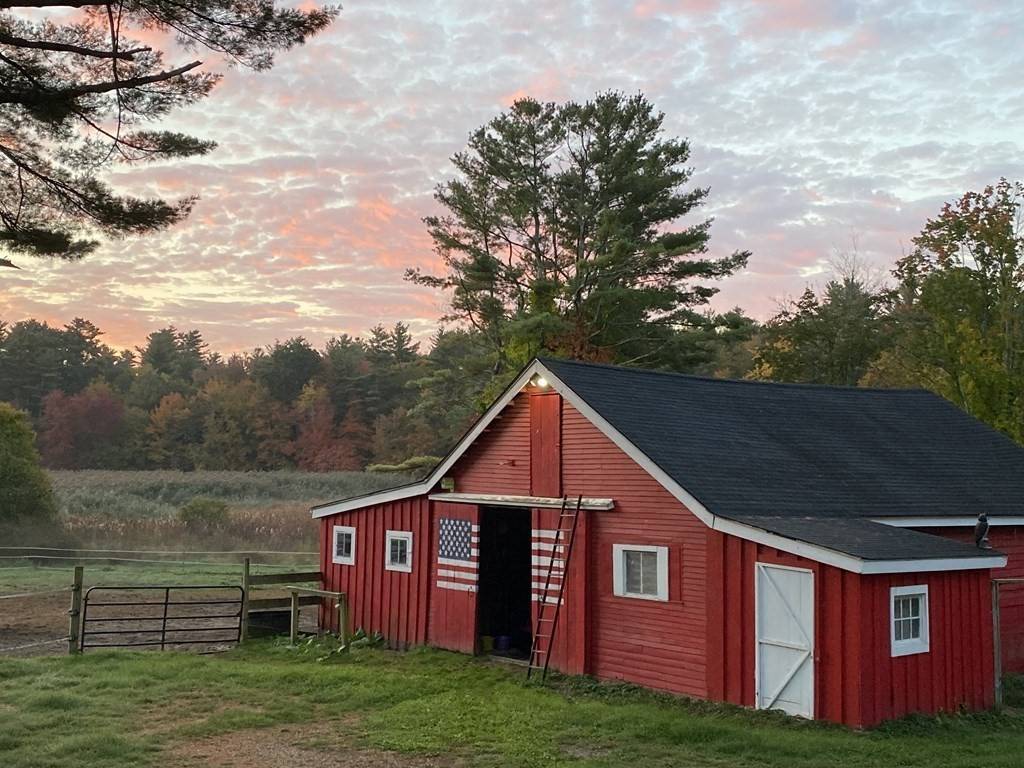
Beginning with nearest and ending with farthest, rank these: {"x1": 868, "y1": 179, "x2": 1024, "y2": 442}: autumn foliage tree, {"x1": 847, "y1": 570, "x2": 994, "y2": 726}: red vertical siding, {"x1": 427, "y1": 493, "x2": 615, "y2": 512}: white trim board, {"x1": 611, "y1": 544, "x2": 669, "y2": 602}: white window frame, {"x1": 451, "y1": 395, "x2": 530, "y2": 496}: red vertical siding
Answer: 1. {"x1": 847, "y1": 570, "x2": 994, "y2": 726}: red vertical siding
2. {"x1": 611, "y1": 544, "x2": 669, "y2": 602}: white window frame
3. {"x1": 427, "y1": 493, "x2": 615, "y2": 512}: white trim board
4. {"x1": 451, "y1": 395, "x2": 530, "y2": 496}: red vertical siding
5. {"x1": 868, "y1": 179, "x2": 1024, "y2": 442}: autumn foliage tree

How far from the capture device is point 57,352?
81562mm

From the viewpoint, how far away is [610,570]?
46.4 feet

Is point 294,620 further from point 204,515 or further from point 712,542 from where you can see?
point 204,515

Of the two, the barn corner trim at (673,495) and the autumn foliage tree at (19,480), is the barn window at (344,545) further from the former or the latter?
the autumn foliage tree at (19,480)

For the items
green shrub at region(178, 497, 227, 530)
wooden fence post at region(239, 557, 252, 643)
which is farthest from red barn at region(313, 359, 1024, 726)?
green shrub at region(178, 497, 227, 530)

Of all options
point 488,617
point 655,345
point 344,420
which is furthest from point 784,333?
point 344,420

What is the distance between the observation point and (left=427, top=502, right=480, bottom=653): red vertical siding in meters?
16.3

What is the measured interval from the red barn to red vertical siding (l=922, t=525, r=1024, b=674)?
0.21ft

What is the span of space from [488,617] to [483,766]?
7.45m

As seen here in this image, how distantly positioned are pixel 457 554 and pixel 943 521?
7803 millimetres

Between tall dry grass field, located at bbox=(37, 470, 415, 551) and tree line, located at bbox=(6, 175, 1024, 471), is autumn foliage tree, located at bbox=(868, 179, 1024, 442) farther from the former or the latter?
tall dry grass field, located at bbox=(37, 470, 415, 551)


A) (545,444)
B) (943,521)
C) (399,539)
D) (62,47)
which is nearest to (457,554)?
(399,539)

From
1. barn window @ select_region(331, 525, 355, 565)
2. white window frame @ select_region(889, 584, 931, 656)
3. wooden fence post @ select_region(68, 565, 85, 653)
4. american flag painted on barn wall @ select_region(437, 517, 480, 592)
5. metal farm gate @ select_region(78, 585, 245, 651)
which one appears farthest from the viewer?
barn window @ select_region(331, 525, 355, 565)

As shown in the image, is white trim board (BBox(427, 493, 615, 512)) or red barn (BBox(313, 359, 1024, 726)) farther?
white trim board (BBox(427, 493, 615, 512))
